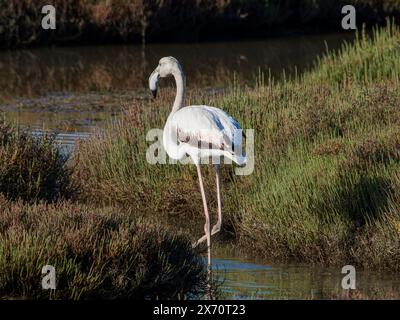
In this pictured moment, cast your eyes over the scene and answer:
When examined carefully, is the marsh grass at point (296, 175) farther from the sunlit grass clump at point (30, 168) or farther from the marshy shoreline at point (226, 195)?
the sunlit grass clump at point (30, 168)

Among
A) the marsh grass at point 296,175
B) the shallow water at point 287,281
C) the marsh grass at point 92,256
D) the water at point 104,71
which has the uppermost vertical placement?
the water at point 104,71

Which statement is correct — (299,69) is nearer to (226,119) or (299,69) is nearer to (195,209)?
(195,209)

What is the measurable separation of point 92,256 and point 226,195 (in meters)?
3.51

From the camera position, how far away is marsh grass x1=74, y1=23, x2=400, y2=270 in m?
9.74

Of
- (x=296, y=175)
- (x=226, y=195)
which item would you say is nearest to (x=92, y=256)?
(x=296, y=175)

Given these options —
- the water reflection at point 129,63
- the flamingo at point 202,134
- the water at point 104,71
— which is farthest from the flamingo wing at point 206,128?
the water reflection at point 129,63

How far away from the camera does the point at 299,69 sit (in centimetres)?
2295

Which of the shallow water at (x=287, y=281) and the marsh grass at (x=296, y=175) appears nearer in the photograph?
the shallow water at (x=287, y=281)

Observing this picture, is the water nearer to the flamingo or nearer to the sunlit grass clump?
the sunlit grass clump

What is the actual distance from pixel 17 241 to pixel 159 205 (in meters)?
4.02

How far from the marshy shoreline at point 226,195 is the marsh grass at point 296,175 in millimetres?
15

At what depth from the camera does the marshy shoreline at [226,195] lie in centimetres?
811

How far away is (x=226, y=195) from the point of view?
37.1ft

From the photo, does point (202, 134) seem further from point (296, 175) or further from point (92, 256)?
point (92, 256)
